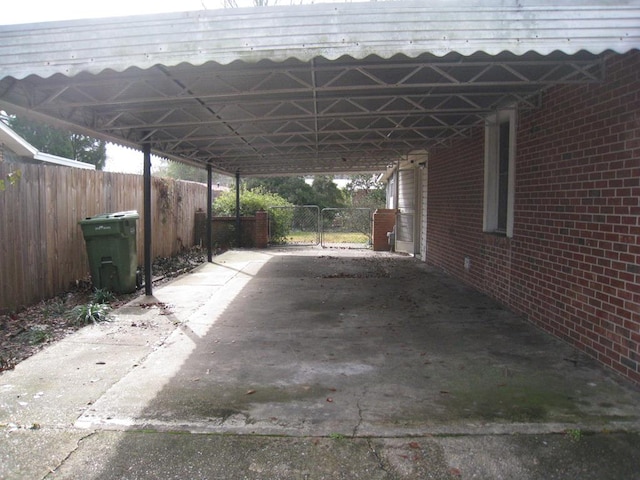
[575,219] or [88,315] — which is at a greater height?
[575,219]

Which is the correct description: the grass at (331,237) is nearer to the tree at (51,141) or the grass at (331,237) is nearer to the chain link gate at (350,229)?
the chain link gate at (350,229)

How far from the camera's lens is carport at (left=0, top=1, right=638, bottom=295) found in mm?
3514

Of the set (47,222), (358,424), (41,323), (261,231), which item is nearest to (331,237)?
(261,231)

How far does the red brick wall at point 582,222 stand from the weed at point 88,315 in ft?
18.5

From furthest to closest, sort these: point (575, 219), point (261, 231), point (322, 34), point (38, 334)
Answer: point (261, 231), point (38, 334), point (575, 219), point (322, 34)

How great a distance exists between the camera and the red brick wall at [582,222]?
4.08 metres

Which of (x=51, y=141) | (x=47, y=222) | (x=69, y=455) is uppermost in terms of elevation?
(x=51, y=141)

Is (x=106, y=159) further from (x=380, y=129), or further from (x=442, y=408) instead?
(x=442, y=408)

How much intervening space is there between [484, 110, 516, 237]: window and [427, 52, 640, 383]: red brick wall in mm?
418

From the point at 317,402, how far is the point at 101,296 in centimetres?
505

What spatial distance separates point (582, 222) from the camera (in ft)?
15.8

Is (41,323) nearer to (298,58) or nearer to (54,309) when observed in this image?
(54,309)

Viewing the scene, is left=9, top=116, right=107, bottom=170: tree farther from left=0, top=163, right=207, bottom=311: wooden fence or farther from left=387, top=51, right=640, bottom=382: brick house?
left=387, top=51, right=640, bottom=382: brick house

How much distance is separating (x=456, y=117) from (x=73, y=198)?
671 centimetres
